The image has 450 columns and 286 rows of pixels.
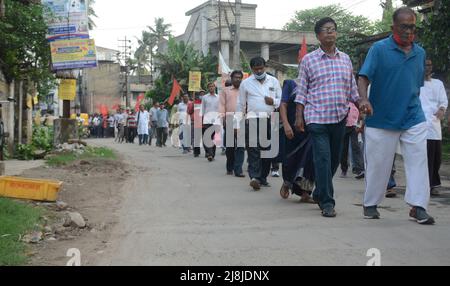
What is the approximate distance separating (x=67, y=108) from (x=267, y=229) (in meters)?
12.2

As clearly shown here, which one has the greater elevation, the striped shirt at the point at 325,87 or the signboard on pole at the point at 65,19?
the signboard on pole at the point at 65,19

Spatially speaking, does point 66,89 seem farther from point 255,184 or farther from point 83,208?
point 83,208

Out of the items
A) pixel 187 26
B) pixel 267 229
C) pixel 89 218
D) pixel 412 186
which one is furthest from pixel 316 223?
pixel 187 26

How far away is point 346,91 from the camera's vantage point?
21.4 ft

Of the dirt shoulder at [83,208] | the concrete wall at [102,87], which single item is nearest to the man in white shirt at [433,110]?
the dirt shoulder at [83,208]

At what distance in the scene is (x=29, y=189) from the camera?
735 cm

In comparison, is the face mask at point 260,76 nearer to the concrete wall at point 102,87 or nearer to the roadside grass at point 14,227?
the roadside grass at point 14,227

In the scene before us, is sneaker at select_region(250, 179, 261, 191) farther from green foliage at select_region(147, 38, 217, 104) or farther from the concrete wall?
the concrete wall

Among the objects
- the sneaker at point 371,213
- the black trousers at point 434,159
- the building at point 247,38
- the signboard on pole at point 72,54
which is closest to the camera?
the sneaker at point 371,213

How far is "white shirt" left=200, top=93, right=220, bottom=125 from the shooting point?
1436 centimetres

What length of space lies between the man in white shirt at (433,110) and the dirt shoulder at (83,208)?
4.15m

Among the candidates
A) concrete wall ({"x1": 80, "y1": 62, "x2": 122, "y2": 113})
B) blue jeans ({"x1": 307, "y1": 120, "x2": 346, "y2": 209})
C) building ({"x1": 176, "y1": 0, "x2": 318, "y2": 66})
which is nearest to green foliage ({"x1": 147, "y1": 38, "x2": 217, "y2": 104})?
building ({"x1": 176, "y1": 0, "x2": 318, "y2": 66})

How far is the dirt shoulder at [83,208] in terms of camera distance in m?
5.05
